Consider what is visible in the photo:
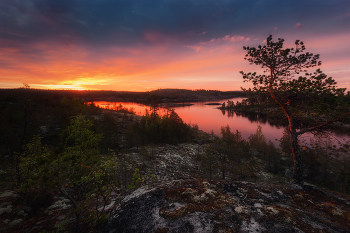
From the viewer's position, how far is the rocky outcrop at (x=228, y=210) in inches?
165

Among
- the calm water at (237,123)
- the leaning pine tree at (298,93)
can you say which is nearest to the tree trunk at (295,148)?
the leaning pine tree at (298,93)

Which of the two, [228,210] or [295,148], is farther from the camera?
[295,148]

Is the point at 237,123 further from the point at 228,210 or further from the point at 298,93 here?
the point at 228,210

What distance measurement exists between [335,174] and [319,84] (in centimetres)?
4257

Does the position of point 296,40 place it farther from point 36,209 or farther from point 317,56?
point 36,209

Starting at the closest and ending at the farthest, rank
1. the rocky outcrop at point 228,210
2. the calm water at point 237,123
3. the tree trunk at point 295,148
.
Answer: the rocky outcrop at point 228,210 < the tree trunk at point 295,148 < the calm water at point 237,123

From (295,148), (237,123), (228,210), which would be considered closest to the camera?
(228,210)

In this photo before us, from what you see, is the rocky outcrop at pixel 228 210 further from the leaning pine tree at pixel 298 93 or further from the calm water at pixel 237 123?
the calm water at pixel 237 123

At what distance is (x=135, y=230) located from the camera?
14.1 ft

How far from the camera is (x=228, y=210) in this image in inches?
191

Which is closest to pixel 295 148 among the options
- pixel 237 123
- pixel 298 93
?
pixel 298 93

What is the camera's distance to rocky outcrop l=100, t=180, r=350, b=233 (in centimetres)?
419

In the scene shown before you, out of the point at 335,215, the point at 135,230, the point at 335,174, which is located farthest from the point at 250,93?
the point at 335,174

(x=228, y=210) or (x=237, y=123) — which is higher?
(x=228, y=210)
